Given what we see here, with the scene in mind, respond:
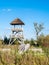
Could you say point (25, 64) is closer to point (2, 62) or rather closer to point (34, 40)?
point (2, 62)

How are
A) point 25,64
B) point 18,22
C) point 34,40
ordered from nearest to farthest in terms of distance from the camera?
point 25,64, point 34,40, point 18,22

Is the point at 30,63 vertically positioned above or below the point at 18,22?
below

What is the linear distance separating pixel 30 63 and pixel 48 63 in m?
0.99

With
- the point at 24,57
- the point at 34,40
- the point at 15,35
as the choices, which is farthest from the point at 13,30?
the point at 24,57

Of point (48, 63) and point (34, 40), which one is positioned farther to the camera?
point (34, 40)

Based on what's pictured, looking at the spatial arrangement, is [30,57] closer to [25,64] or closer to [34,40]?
[25,64]

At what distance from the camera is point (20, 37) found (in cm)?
3170

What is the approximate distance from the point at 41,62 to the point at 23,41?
20.3 metres

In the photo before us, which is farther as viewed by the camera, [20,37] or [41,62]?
[20,37]

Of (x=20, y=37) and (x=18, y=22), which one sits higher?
(x=18, y=22)

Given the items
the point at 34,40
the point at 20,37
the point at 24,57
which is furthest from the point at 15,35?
the point at 24,57

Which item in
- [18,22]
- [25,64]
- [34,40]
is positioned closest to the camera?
[25,64]

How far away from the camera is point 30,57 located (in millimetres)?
11406

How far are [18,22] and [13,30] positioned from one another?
1964mm
